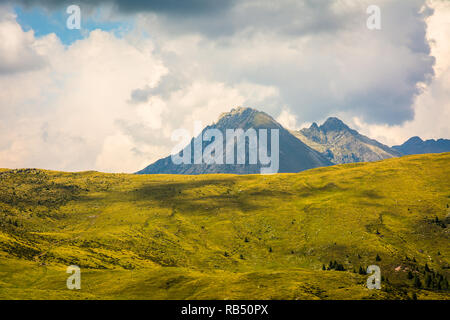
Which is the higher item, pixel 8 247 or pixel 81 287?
pixel 8 247

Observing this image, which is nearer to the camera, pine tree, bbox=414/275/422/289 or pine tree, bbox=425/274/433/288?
pine tree, bbox=414/275/422/289

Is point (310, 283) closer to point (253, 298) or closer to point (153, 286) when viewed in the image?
point (253, 298)

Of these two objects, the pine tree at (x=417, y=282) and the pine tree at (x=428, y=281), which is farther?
the pine tree at (x=428, y=281)

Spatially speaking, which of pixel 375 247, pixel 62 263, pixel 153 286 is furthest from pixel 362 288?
pixel 62 263

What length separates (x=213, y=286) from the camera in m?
128

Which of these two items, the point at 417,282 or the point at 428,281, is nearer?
the point at 417,282
